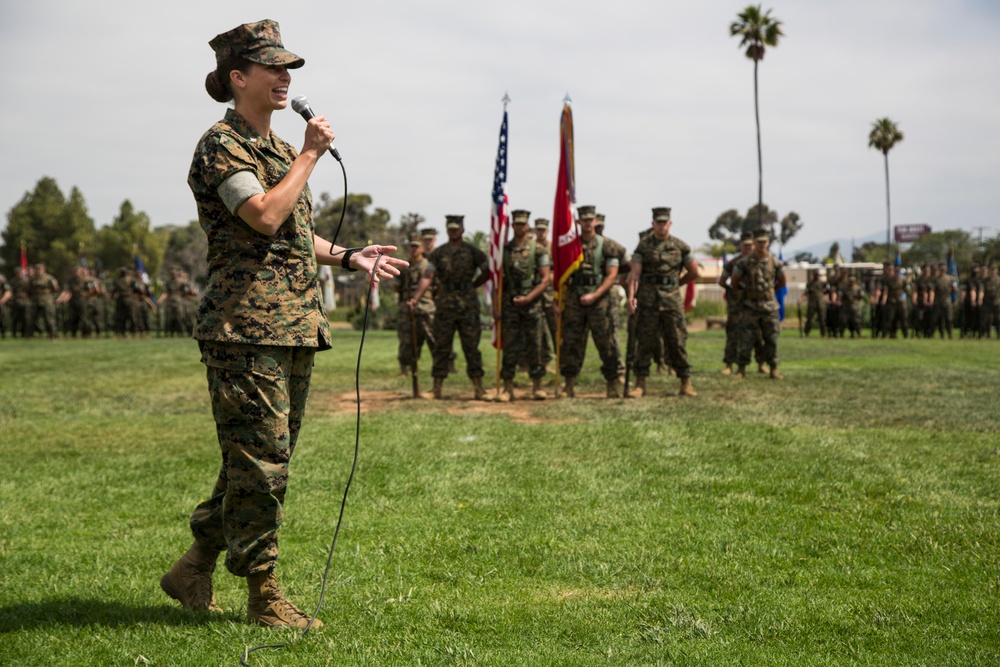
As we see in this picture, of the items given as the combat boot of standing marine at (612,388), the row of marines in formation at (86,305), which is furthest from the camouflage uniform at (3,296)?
the combat boot of standing marine at (612,388)

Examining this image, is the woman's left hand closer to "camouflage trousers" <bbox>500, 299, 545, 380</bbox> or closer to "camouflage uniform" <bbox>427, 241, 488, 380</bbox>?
"camouflage uniform" <bbox>427, 241, 488, 380</bbox>

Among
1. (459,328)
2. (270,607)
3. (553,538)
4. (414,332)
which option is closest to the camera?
(270,607)

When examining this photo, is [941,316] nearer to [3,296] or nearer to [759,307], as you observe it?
[759,307]

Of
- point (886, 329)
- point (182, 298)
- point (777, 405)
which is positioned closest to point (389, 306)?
point (182, 298)

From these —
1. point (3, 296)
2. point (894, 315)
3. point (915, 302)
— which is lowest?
point (894, 315)

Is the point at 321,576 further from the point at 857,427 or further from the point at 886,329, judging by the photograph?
the point at 886,329

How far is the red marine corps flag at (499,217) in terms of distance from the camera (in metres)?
12.8

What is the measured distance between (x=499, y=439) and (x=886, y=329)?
24706 mm

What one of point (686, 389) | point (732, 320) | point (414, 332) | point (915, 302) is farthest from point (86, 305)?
point (915, 302)

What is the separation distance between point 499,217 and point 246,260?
9.19 metres

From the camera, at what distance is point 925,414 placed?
417 inches

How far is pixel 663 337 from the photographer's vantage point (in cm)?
1323

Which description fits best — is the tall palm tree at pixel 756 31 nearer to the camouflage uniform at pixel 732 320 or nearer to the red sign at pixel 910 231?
the camouflage uniform at pixel 732 320

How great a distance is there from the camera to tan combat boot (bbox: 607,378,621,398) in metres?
13.0
